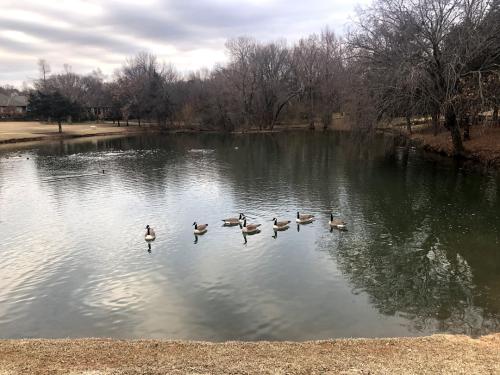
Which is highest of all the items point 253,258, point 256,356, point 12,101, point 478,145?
point 12,101

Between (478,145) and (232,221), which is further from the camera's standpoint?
(478,145)

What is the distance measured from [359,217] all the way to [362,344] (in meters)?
13.7

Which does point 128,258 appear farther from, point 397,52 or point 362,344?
point 397,52

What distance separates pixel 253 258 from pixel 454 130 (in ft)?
93.3

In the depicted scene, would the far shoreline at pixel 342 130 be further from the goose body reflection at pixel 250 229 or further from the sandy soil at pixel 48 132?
the goose body reflection at pixel 250 229

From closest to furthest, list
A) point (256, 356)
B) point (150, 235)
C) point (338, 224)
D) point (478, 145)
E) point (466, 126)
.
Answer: point (256, 356)
point (150, 235)
point (338, 224)
point (478, 145)
point (466, 126)

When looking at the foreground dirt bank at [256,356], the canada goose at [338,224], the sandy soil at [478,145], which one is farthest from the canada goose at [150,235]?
the sandy soil at [478,145]

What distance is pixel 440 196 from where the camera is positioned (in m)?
27.9

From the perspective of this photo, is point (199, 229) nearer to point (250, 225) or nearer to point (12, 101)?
point (250, 225)

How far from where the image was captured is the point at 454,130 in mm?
38219

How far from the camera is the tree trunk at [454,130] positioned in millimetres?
36062

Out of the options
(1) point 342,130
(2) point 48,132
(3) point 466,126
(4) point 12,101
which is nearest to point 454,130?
(3) point 466,126

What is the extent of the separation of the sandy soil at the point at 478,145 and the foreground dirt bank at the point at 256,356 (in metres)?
29.4

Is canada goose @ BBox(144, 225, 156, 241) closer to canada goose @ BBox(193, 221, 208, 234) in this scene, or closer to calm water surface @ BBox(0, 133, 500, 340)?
calm water surface @ BBox(0, 133, 500, 340)
